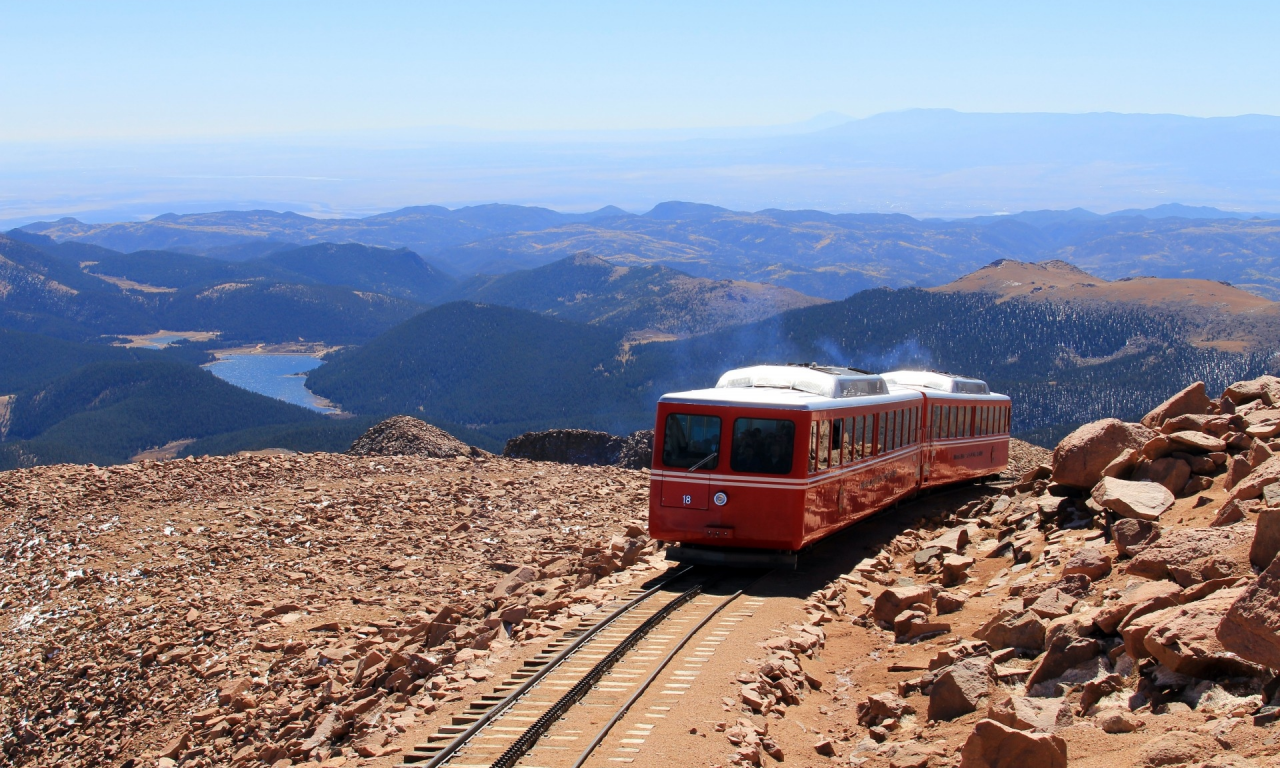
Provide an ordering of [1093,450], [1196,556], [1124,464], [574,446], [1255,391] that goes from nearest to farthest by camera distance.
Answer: [1196,556] < [1124,464] < [1093,450] < [1255,391] < [574,446]

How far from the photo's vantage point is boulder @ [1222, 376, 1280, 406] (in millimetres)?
17606

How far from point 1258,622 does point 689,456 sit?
9.61 meters

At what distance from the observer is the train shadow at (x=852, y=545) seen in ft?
53.0

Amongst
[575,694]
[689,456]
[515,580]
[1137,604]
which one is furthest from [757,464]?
[1137,604]

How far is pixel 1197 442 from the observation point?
14609mm

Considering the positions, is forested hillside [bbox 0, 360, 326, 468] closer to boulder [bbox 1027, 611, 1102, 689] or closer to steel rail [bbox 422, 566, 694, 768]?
steel rail [bbox 422, 566, 694, 768]

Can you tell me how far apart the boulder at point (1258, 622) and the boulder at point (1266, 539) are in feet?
5.77

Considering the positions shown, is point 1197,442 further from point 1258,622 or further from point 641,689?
point 641,689

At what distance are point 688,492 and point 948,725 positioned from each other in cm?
719

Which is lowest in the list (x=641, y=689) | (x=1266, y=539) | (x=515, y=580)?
(x=515, y=580)

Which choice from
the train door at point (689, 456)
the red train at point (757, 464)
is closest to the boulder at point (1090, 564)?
the red train at point (757, 464)

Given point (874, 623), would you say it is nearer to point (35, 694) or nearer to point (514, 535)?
point (514, 535)

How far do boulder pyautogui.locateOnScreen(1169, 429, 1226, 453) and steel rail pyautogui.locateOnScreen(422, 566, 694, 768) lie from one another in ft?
24.0

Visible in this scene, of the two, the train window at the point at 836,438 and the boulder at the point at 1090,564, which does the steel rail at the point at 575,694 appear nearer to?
the train window at the point at 836,438
